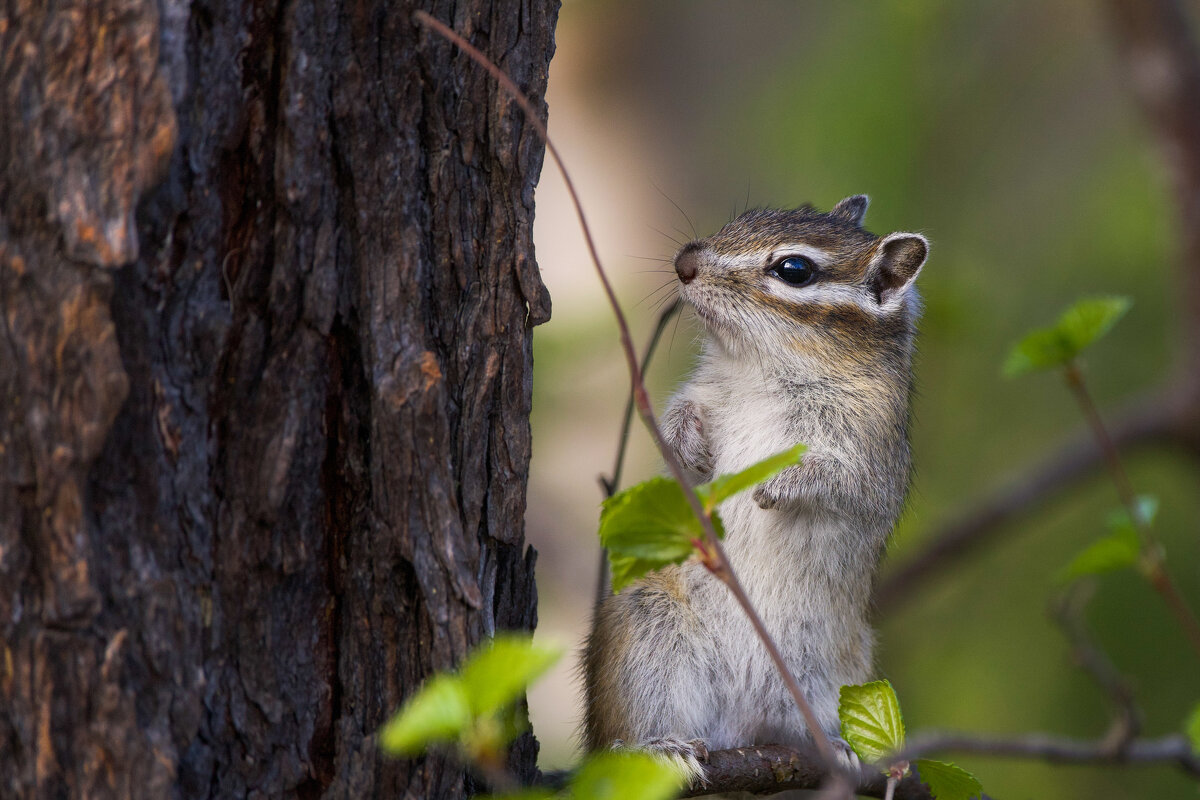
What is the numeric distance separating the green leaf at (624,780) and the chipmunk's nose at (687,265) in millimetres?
1722

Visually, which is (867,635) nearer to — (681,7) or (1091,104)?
(681,7)

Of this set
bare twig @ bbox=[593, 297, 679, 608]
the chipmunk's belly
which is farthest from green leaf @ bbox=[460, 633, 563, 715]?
the chipmunk's belly

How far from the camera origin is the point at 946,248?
472cm

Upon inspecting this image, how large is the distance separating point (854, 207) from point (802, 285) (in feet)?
2.10

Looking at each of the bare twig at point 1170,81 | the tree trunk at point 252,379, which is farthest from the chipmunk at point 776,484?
the bare twig at point 1170,81

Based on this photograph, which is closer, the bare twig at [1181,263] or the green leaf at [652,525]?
the green leaf at [652,525]

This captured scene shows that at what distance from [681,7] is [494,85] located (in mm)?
4651

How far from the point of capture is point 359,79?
146 centimetres

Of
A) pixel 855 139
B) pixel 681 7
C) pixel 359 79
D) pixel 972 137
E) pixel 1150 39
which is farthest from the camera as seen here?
pixel 681 7

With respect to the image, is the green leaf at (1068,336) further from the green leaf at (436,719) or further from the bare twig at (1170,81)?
the bare twig at (1170,81)

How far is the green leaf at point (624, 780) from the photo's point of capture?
3.23 ft

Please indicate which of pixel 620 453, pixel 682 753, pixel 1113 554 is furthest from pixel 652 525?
pixel 1113 554

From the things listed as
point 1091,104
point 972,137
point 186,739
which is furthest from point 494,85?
point 1091,104

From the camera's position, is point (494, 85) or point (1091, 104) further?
point (1091, 104)
